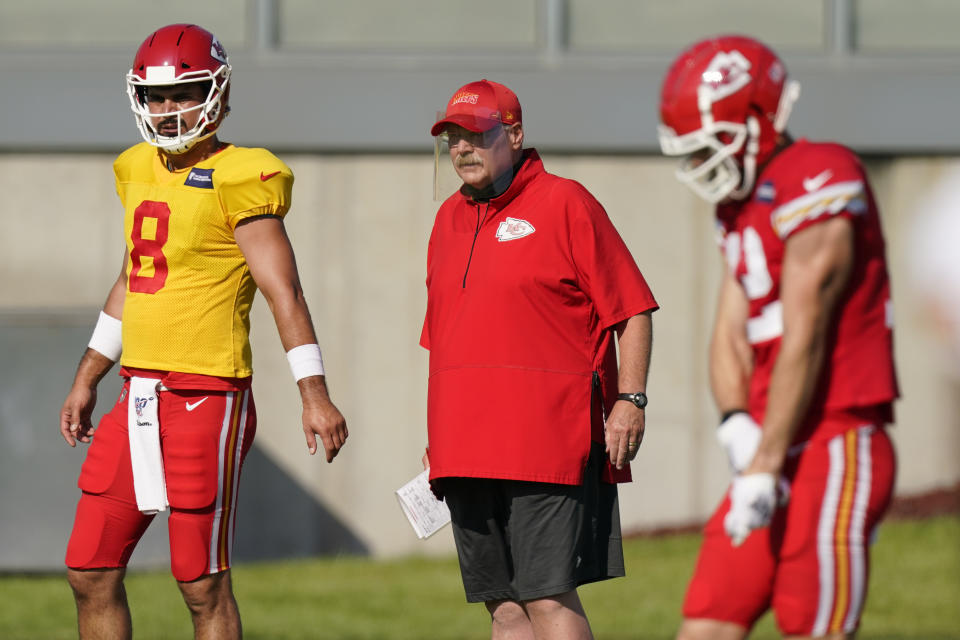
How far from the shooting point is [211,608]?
4523mm

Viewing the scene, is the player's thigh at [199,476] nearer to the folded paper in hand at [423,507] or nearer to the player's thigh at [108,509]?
the player's thigh at [108,509]

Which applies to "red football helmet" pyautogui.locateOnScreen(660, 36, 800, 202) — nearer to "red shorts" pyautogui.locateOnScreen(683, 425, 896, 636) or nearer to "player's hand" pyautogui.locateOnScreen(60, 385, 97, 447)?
"red shorts" pyautogui.locateOnScreen(683, 425, 896, 636)

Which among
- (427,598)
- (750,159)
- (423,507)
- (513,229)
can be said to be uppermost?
(750,159)

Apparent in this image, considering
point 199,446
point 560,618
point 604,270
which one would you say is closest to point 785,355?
point 604,270

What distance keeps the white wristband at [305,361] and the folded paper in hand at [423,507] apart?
0.59m

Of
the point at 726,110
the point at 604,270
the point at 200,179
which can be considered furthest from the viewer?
the point at 200,179

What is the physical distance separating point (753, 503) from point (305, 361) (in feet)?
5.66

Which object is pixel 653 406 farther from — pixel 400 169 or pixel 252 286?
pixel 252 286

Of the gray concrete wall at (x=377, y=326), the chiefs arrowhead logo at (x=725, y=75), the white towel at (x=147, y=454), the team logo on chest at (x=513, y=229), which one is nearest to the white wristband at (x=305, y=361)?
the white towel at (x=147, y=454)

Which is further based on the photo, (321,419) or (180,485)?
(180,485)

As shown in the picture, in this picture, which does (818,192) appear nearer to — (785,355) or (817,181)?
(817,181)

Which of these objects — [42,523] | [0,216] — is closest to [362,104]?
[0,216]

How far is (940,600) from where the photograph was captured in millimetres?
8359

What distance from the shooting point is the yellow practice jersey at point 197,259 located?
4539 millimetres
